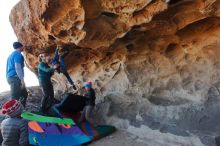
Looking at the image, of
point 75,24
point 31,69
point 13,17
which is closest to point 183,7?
point 75,24

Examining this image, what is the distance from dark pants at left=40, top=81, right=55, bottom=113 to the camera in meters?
7.54

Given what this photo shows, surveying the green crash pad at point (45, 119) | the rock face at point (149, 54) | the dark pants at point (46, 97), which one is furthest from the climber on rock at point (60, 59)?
the green crash pad at point (45, 119)

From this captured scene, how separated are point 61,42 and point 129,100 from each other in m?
1.93

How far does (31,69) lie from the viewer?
394 inches

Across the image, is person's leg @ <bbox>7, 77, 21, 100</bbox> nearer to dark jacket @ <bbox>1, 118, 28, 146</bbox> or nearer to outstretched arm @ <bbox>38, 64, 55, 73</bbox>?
outstretched arm @ <bbox>38, 64, 55, 73</bbox>

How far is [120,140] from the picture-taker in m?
6.82

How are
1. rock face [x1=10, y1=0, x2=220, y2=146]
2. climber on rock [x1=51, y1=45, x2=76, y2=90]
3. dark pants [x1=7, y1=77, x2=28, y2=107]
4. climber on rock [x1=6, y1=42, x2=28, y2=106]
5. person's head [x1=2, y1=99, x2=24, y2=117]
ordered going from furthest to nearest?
1. climber on rock [x1=51, y1=45, x2=76, y2=90]
2. dark pants [x1=7, y1=77, x2=28, y2=107]
3. climber on rock [x1=6, y1=42, x2=28, y2=106]
4. rock face [x1=10, y1=0, x2=220, y2=146]
5. person's head [x1=2, y1=99, x2=24, y2=117]

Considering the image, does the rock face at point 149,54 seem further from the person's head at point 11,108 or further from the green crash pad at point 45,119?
the person's head at point 11,108

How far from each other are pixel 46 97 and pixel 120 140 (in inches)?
76.3

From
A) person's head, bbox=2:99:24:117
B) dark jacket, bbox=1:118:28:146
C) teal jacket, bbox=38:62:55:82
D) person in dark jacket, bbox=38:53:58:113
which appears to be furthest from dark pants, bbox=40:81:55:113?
person's head, bbox=2:99:24:117

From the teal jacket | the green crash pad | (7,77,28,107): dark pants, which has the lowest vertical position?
the green crash pad

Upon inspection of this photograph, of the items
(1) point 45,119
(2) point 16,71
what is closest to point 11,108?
(1) point 45,119

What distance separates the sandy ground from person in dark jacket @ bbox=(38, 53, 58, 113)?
1.49m

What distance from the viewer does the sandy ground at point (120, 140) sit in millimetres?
6633
